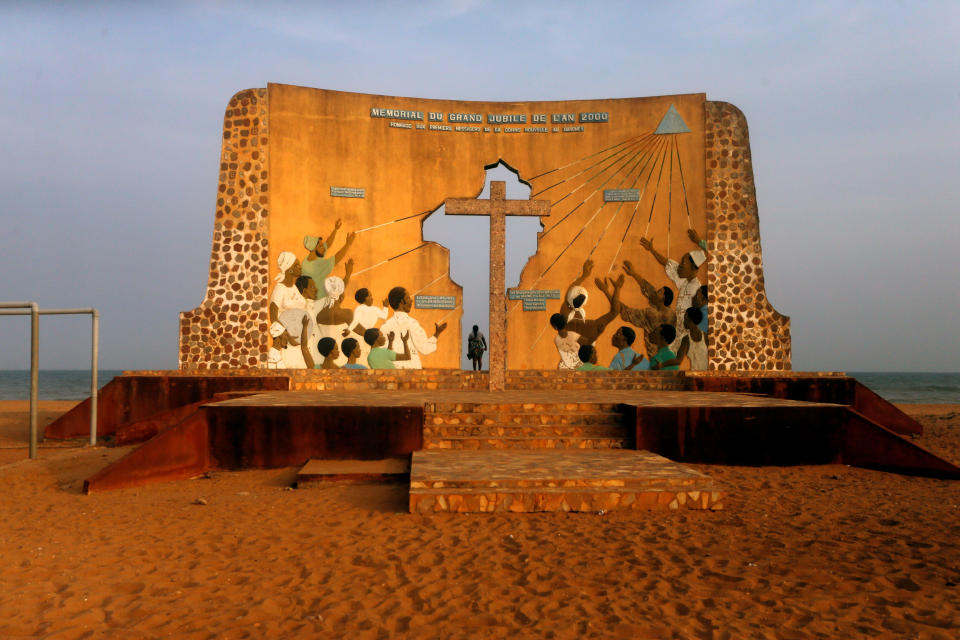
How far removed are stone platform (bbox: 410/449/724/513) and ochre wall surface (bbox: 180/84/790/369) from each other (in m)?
9.20

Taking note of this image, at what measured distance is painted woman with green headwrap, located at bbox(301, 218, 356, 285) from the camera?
1548cm

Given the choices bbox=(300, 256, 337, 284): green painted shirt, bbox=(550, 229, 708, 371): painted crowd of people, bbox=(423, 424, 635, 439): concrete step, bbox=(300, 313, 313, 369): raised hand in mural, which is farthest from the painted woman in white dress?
bbox=(423, 424, 635, 439): concrete step

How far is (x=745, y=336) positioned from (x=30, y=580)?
47.3 feet

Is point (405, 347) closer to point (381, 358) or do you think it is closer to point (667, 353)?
point (381, 358)

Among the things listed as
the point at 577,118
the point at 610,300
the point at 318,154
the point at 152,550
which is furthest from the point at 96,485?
the point at 577,118

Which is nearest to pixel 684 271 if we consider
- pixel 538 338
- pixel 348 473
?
pixel 538 338

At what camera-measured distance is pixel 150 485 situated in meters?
7.54

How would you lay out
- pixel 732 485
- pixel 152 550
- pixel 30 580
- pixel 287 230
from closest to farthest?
pixel 30 580
pixel 152 550
pixel 732 485
pixel 287 230

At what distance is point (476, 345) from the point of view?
15773mm

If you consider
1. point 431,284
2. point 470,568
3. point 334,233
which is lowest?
point 470,568

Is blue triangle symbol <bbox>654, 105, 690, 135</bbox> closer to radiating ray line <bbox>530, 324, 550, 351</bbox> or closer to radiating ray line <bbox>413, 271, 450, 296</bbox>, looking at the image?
radiating ray line <bbox>530, 324, 550, 351</bbox>

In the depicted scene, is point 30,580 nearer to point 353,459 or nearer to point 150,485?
point 150,485

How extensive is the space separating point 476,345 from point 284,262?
4770 mm

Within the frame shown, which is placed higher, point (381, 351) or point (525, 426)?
point (381, 351)
